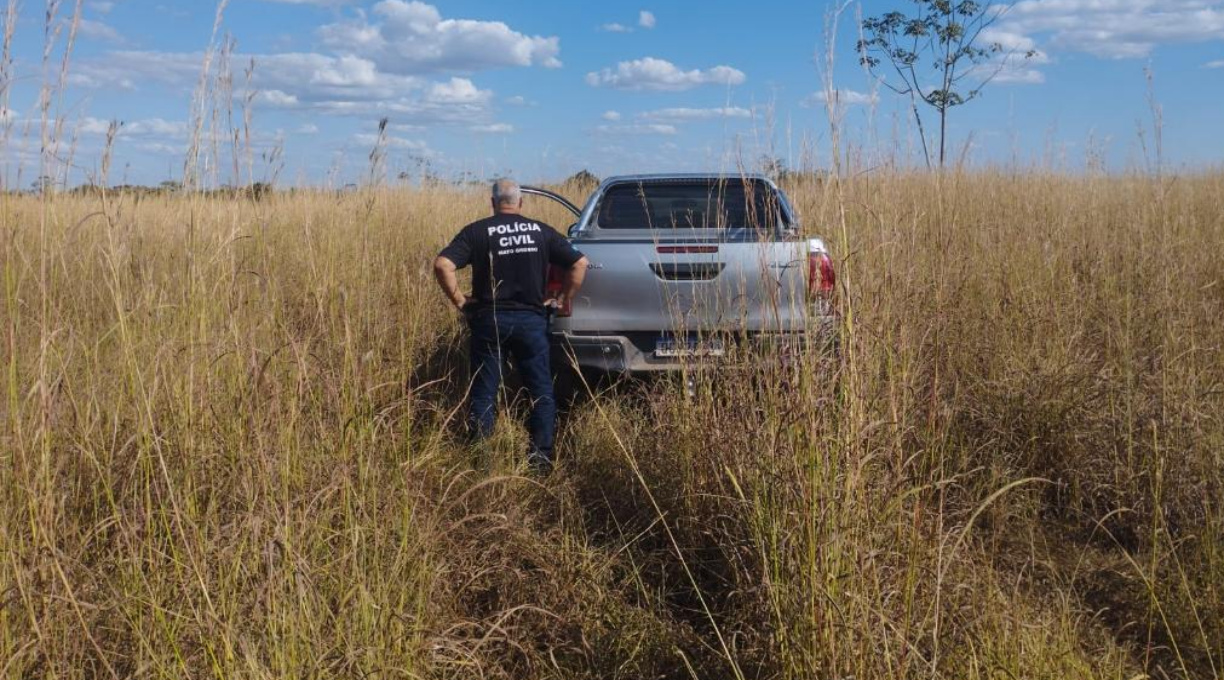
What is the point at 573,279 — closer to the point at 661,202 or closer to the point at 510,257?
the point at 510,257

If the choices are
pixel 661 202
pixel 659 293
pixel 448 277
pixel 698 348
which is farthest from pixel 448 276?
pixel 661 202

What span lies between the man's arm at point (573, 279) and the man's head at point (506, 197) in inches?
20.5

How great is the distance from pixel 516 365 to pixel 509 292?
43 cm

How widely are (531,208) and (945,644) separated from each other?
42.7 feet

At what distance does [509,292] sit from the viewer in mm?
4852

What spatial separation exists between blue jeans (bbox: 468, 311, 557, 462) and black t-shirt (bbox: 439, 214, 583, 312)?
0.28 feet

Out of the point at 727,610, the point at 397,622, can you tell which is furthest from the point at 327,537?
the point at 727,610

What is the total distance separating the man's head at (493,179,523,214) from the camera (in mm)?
5070

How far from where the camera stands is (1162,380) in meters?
3.76

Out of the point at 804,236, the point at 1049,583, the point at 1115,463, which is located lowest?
the point at 1049,583

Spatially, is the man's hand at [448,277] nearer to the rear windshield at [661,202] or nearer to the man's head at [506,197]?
the man's head at [506,197]

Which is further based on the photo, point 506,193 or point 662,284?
point 506,193

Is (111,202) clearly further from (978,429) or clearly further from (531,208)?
(531,208)

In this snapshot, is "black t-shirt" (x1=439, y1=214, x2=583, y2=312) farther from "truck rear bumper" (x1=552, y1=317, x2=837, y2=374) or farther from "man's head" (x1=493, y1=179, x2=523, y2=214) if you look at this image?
"truck rear bumper" (x1=552, y1=317, x2=837, y2=374)
